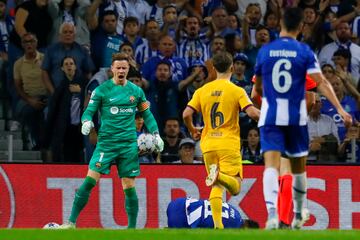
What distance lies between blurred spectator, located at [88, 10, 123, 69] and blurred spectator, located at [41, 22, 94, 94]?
447 mm

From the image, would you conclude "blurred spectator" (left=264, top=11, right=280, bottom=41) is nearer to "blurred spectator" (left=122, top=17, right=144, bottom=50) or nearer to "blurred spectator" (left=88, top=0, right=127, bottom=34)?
"blurred spectator" (left=122, top=17, right=144, bottom=50)

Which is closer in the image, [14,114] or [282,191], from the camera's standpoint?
[282,191]

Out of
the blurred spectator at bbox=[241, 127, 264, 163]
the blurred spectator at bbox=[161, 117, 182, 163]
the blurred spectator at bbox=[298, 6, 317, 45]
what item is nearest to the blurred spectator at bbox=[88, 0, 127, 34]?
the blurred spectator at bbox=[161, 117, 182, 163]

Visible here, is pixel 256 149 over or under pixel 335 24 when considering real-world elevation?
under

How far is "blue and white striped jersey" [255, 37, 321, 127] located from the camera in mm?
13484

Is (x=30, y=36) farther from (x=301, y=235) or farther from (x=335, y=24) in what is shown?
(x=301, y=235)

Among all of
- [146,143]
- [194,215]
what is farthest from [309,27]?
[194,215]

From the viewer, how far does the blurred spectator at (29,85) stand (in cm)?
2134

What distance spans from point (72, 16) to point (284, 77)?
952 centimetres

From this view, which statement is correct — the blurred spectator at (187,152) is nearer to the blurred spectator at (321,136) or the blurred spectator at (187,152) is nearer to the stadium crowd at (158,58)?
the stadium crowd at (158,58)

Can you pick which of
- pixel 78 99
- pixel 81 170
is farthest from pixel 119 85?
pixel 78 99

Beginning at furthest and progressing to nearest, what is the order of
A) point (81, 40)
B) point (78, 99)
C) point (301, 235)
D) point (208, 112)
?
point (81, 40), point (78, 99), point (208, 112), point (301, 235)

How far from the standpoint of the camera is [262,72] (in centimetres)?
1359

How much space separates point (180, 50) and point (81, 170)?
381cm
